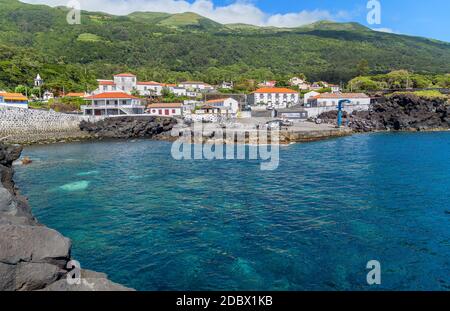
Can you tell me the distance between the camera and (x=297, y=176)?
3175 centimetres

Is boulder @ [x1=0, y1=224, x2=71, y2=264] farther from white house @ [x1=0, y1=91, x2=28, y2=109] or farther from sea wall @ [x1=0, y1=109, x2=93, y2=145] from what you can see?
white house @ [x1=0, y1=91, x2=28, y2=109]

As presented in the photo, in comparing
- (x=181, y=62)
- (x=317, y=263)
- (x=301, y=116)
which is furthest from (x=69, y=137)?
(x=181, y=62)

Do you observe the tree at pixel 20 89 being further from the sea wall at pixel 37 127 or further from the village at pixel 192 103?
the sea wall at pixel 37 127

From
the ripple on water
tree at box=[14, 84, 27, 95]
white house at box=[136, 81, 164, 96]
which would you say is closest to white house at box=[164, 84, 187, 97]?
white house at box=[136, 81, 164, 96]

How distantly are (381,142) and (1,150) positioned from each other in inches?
2045

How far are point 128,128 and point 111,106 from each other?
1114cm

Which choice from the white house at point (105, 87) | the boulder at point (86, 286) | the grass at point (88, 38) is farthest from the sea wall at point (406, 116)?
the grass at point (88, 38)

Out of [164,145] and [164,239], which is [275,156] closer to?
[164,145]

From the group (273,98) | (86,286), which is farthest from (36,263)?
(273,98)

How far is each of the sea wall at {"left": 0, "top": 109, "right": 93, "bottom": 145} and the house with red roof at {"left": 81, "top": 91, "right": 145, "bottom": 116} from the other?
820 centimetres

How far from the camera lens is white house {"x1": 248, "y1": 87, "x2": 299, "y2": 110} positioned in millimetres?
100188

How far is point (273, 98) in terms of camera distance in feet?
335

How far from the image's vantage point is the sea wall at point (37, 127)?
189 feet

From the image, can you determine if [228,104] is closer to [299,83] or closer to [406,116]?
[406,116]
